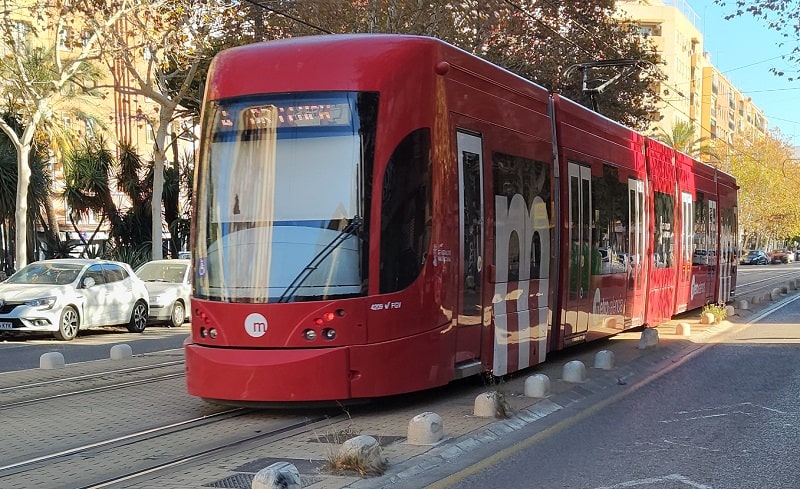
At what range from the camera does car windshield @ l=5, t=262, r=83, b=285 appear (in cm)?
1858

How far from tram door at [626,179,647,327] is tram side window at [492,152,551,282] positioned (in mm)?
4224

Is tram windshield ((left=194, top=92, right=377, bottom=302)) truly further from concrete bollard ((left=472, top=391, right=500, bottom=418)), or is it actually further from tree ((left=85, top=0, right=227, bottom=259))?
tree ((left=85, top=0, right=227, bottom=259))

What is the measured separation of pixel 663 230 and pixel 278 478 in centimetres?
1399

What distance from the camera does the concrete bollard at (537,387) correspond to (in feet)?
32.6

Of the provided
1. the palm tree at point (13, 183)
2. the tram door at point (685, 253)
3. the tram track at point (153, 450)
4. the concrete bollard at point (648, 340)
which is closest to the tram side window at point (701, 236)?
the tram door at point (685, 253)

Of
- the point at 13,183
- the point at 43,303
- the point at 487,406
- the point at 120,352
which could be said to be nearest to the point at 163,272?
the point at 43,303

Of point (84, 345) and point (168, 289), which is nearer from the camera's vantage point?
point (84, 345)

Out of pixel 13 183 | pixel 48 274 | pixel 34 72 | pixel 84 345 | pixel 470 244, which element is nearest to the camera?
pixel 470 244

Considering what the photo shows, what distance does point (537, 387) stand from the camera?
32.7 ft

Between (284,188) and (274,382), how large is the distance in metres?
1.81

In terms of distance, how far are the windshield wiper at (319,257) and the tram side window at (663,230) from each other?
1020cm

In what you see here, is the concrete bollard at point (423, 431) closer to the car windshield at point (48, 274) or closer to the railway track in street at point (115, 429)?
the railway track in street at point (115, 429)

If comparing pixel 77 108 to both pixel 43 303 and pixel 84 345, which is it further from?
pixel 84 345

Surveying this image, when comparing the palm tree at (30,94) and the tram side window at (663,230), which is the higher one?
the palm tree at (30,94)
